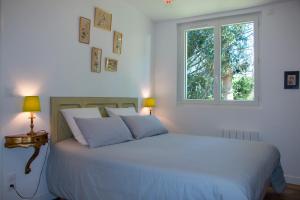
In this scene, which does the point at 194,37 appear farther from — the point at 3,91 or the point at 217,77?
the point at 3,91

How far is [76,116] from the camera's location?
2805mm

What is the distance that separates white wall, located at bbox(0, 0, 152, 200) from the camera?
92.4 inches

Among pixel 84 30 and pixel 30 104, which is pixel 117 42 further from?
pixel 30 104

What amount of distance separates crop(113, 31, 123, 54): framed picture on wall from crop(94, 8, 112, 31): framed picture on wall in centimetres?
17

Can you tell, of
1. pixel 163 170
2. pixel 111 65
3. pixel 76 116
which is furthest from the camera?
pixel 111 65

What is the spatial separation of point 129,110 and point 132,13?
157cm

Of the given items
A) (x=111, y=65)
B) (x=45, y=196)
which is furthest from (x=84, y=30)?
(x=45, y=196)

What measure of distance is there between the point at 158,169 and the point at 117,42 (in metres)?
2.32

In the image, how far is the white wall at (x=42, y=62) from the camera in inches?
92.4

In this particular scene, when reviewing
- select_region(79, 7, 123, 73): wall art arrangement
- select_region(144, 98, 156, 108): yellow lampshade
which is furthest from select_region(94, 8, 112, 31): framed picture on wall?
select_region(144, 98, 156, 108): yellow lampshade

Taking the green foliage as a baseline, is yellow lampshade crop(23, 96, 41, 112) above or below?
below

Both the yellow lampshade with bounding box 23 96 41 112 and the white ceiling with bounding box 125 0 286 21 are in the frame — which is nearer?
the yellow lampshade with bounding box 23 96 41 112

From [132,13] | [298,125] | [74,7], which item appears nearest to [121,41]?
[132,13]

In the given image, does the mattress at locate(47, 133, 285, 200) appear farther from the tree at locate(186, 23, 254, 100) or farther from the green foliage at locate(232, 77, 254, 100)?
the tree at locate(186, 23, 254, 100)
